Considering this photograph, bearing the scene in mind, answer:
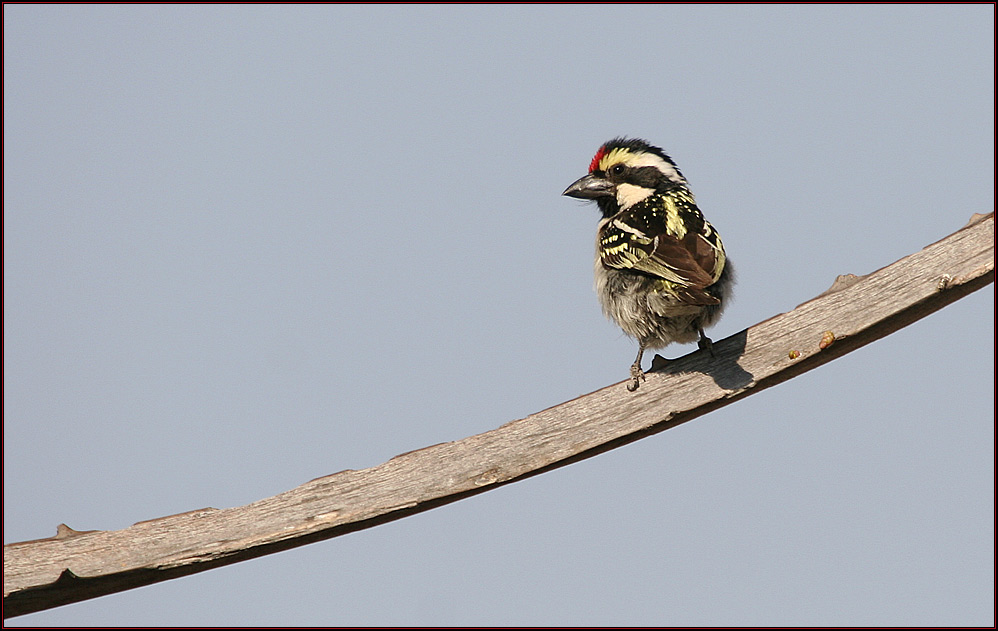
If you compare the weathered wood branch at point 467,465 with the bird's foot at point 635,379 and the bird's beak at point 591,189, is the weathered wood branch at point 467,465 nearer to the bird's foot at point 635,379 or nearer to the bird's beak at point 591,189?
the bird's foot at point 635,379

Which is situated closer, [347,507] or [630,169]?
[347,507]

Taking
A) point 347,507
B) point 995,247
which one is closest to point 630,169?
point 995,247

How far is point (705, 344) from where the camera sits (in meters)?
4.96

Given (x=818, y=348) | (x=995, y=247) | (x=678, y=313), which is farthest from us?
(x=678, y=313)

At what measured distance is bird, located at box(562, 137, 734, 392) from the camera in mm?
5297

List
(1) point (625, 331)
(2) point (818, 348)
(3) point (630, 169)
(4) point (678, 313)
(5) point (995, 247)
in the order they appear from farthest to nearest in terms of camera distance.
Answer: (3) point (630, 169), (1) point (625, 331), (4) point (678, 313), (2) point (818, 348), (5) point (995, 247)

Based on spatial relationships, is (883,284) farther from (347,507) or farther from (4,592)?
(4,592)

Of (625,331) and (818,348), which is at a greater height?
(625,331)

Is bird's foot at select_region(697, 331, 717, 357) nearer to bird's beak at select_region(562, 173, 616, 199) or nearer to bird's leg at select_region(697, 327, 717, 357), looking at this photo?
bird's leg at select_region(697, 327, 717, 357)

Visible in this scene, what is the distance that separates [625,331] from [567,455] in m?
1.63

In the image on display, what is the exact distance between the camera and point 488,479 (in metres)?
4.39

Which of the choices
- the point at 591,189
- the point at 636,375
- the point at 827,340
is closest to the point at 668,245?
the point at 636,375

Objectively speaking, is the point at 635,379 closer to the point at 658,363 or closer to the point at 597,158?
the point at 658,363

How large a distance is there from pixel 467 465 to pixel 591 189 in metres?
3.29
